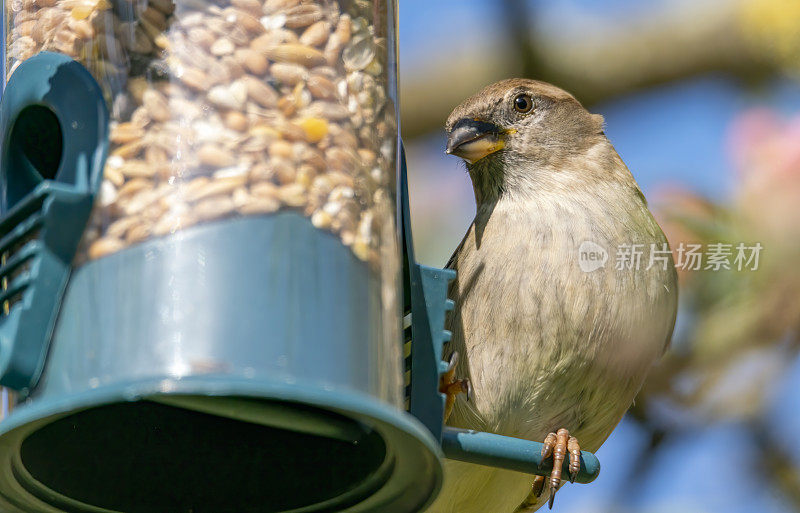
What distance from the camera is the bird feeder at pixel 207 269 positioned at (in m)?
2.19

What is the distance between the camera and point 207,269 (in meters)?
2.23

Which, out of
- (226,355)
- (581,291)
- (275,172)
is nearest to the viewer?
(226,355)

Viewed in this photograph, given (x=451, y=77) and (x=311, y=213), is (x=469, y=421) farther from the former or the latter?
(x=311, y=213)

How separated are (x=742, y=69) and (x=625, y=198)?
2.23 feet

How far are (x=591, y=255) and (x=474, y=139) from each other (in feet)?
1.79

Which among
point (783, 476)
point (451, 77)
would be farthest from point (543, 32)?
point (783, 476)

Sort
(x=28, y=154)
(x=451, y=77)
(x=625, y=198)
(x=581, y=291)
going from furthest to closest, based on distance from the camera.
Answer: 1. (x=451, y=77)
2. (x=625, y=198)
3. (x=581, y=291)
4. (x=28, y=154)

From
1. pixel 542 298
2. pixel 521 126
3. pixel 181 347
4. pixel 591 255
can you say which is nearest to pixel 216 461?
pixel 181 347

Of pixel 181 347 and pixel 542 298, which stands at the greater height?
pixel 181 347

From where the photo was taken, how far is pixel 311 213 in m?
2.35

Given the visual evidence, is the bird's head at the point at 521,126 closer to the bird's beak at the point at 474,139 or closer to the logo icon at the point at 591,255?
the bird's beak at the point at 474,139

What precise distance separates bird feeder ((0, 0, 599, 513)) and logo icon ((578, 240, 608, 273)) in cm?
114

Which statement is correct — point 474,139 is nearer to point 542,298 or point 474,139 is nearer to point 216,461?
point 542,298

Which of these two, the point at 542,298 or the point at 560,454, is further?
the point at 542,298
